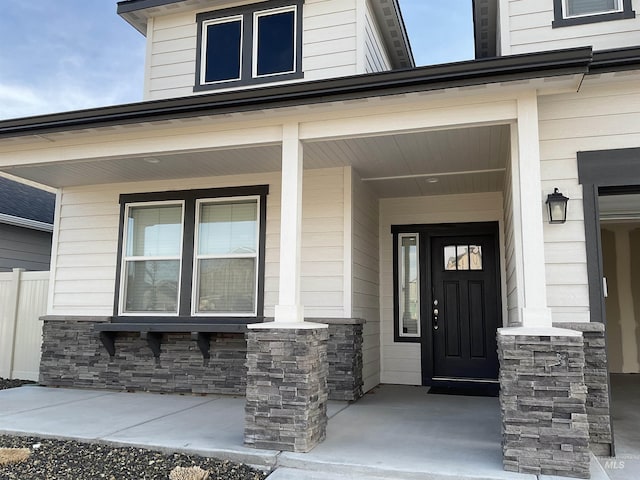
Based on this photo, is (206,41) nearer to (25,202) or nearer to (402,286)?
(402,286)

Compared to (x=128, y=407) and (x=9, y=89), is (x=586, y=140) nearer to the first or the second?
(x=128, y=407)

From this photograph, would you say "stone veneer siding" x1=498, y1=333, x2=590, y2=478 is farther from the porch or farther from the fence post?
the fence post

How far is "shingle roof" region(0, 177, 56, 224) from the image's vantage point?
10086mm

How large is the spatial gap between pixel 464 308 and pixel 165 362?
3951 millimetres

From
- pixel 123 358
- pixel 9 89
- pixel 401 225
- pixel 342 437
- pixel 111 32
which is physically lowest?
pixel 342 437

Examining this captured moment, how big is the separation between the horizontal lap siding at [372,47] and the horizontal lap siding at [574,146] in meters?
2.62

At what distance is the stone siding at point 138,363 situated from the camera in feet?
20.7

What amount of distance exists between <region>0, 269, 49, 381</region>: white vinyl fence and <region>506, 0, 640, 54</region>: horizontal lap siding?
685cm

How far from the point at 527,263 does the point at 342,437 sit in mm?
2043

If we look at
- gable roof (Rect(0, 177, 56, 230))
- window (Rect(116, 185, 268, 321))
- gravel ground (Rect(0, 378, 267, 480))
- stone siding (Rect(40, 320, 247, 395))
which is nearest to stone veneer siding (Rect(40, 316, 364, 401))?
stone siding (Rect(40, 320, 247, 395))

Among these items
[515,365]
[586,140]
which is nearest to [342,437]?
[515,365]

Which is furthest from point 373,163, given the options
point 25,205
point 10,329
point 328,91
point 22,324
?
point 25,205

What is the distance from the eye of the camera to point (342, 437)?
4.39m

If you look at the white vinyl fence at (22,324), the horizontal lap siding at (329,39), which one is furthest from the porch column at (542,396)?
the white vinyl fence at (22,324)
